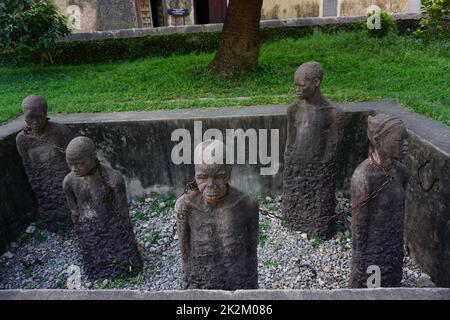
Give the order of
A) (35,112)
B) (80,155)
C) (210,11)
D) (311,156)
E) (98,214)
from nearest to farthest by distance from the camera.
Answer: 1. (80,155)
2. (98,214)
3. (311,156)
4. (35,112)
5. (210,11)

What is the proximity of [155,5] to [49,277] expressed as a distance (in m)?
14.6

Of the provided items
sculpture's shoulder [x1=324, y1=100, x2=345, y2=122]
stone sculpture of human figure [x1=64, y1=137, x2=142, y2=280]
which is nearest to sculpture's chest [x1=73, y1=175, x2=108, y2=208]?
stone sculpture of human figure [x1=64, y1=137, x2=142, y2=280]

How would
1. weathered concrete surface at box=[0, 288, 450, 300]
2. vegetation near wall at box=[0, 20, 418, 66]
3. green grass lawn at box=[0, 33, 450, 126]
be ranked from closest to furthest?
weathered concrete surface at box=[0, 288, 450, 300], green grass lawn at box=[0, 33, 450, 126], vegetation near wall at box=[0, 20, 418, 66]

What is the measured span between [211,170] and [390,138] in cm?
143

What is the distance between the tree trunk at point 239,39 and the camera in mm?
7859

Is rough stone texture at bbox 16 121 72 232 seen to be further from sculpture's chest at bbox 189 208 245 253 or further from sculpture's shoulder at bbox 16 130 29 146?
sculpture's chest at bbox 189 208 245 253

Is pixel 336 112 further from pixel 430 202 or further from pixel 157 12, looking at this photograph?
pixel 157 12

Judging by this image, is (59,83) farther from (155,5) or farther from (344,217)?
(155,5)

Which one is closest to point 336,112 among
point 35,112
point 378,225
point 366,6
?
point 378,225

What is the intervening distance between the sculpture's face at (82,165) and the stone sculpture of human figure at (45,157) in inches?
49.6

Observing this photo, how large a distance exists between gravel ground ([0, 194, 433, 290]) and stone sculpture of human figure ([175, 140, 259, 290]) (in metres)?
0.82

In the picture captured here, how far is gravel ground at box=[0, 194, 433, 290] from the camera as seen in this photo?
4.33 m

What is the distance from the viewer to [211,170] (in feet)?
9.62

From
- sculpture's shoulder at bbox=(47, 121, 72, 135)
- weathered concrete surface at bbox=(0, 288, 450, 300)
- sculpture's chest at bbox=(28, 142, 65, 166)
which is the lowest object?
weathered concrete surface at bbox=(0, 288, 450, 300)
